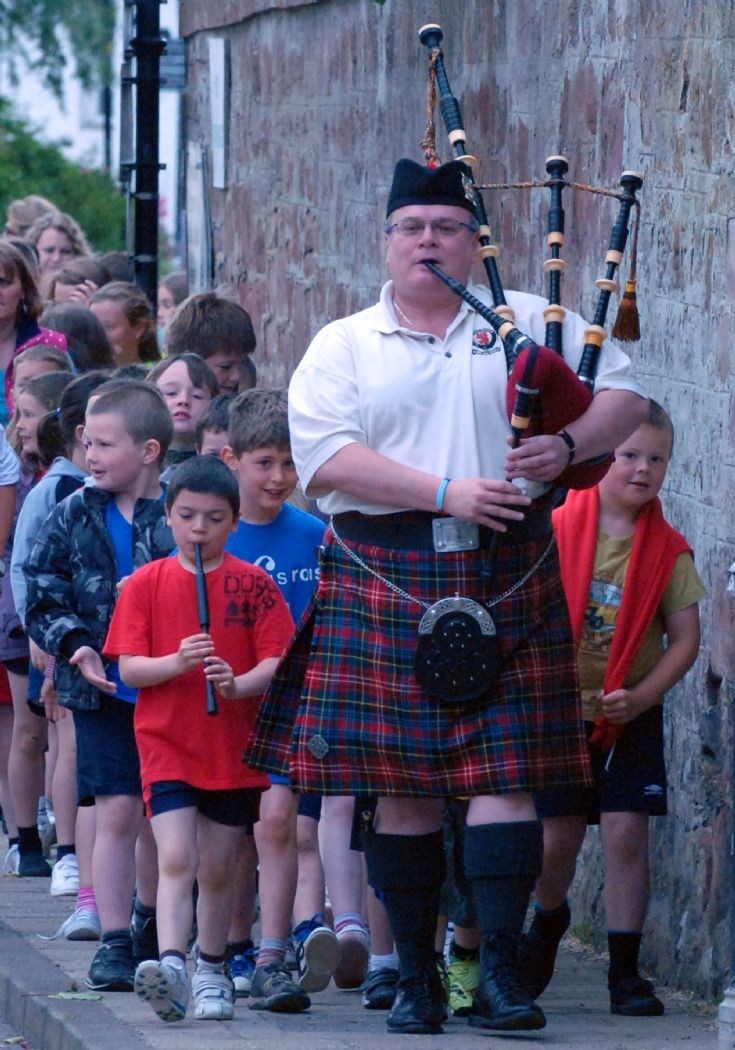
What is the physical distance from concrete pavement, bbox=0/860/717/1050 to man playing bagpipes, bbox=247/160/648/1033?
149 millimetres

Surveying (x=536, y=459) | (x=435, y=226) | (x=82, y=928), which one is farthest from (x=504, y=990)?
(x=82, y=928)

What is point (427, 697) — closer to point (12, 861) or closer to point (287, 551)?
point (287, 551)

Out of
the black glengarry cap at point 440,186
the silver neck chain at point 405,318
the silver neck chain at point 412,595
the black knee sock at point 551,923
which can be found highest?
the black glengarry cap at point 440,186

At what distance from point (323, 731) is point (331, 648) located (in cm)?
19

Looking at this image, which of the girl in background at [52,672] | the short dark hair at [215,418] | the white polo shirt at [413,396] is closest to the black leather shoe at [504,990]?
the white polo shirt at [413,396]

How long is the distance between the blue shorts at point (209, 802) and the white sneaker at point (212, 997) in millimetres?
375

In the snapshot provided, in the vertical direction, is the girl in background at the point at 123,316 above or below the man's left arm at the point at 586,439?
above

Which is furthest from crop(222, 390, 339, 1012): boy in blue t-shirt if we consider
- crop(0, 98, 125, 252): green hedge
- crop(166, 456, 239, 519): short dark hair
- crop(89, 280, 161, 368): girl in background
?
crop(0, 98, 125, 252): green hedge

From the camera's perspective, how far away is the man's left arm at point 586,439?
5.21 m

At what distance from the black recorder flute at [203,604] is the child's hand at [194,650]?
0.21 feet

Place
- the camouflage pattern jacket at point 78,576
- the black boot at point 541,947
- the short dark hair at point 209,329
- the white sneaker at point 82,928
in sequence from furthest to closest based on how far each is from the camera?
the short dark hair at point 209,329, the white sneaker at point 82,928, the camouflage pattern jacket at point 78,576, the black boot at point 541,947


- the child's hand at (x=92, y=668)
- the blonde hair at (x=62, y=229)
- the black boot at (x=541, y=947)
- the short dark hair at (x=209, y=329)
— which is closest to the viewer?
the black boot at (x=541, y=947)

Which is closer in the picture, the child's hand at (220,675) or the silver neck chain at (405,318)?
the silver neck chain at (405,318)

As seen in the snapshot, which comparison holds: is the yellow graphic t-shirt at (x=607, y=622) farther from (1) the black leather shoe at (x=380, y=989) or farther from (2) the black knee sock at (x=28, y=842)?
(2) the black knee sock at (x=28, y=842)
